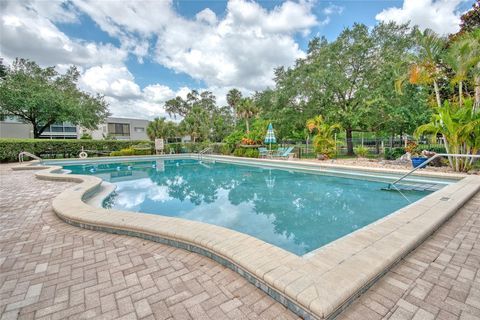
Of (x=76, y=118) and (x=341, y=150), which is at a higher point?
(x=76, y=118)

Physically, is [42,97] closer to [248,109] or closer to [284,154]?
[248,109]

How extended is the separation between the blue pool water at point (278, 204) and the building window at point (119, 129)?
33.2 metres

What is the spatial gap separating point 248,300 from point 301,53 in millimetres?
18255

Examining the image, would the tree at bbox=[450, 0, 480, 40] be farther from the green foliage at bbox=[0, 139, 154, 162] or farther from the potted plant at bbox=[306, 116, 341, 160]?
the green foliage at bbox=[0, 139, 154, 162]

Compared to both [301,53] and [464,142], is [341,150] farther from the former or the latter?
[464,142]

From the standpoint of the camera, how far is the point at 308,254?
8.78 feet

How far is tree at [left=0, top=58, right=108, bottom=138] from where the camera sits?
15.9 metres

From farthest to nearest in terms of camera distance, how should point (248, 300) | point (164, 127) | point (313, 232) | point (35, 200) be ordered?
1. point (164, 127)
2. point (35, 200)
3. point (313, 232)
4. point (248, 300)

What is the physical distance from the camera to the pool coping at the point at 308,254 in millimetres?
1771

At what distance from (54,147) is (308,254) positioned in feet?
64.4

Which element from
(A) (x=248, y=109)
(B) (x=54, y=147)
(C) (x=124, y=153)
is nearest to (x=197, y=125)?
(A) (x=248, y=109)

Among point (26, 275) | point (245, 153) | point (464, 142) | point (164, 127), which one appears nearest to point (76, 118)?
point (164, 127)

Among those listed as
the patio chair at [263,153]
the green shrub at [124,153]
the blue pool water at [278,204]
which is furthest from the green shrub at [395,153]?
the green shrub at [124,153]

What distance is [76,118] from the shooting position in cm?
1878
